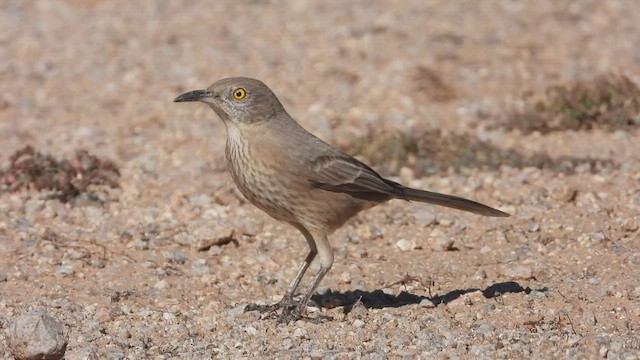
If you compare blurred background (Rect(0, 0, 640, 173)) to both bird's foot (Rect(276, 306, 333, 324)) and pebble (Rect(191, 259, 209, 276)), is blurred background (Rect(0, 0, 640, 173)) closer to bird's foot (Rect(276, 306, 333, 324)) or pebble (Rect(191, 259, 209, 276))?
pebble (Rect(191, 259, 209, 276))

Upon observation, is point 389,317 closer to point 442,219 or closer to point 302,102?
point 442,219

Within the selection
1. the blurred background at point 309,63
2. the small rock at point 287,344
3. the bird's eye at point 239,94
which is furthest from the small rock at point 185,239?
the blurred background at point 309,63

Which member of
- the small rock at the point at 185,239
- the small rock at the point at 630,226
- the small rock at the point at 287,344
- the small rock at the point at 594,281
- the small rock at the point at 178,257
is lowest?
the small rock at the point at 630,226

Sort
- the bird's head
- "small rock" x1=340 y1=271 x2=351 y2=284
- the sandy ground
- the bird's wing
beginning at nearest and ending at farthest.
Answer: the sandy ground < the bird's wing < the bird's head < "small rock" x1=340 y1=271 x2=351 y2=284

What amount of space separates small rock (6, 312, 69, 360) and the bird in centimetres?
153

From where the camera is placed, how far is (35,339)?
6.21 m

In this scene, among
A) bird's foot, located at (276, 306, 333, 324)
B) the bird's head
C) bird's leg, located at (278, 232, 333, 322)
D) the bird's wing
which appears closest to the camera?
bird's foot, located at (276, 306, 333, 324)

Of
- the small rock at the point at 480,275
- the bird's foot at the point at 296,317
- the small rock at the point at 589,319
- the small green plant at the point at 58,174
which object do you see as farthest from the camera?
the small green plant at the point at 58,174

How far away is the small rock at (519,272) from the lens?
7.91 metres

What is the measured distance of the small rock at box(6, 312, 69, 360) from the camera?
6207 mm

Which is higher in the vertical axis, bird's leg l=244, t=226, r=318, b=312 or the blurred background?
bird's leg l=244, t=226, r=318, b=312

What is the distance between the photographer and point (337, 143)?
11.6 metres

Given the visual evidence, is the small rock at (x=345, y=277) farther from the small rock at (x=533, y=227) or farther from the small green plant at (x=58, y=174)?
the small green plant at (x=58, y=174)

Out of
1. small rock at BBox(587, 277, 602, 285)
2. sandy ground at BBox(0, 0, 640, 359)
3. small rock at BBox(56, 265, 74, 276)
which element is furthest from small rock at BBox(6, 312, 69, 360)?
small rock at BBox(587, 277, 602, 285)
